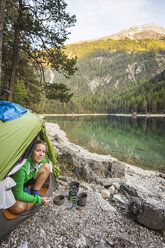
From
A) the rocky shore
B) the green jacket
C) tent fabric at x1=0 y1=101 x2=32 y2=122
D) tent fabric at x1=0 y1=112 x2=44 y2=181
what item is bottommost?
the rocky shore

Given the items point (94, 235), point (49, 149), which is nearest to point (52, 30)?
point (49, 149)

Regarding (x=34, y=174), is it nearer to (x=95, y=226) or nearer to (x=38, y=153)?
(x=38, y=153)

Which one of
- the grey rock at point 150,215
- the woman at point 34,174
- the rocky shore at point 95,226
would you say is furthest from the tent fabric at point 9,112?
the grey rock at point 150,215

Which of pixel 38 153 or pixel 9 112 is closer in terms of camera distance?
pixel 9 112

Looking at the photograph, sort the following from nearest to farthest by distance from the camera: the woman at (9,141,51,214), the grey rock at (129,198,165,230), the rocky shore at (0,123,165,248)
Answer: the rocky shore at (0,123,165,248)
the woman at (9,141,51,214)
the grey rock at (129,198,165,230)

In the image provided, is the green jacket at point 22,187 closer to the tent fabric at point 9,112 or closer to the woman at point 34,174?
the woman at point 34,174

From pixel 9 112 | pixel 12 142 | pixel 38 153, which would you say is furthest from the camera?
pixel 38 153

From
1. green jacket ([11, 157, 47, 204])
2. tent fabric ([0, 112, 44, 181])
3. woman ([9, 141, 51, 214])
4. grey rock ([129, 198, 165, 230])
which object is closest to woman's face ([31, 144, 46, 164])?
woman ([9, 141, 51, 214])

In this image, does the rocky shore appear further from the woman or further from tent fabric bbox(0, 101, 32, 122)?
tent fabric bbox(0, 101, 32, 122)

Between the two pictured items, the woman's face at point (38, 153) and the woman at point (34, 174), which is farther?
the woman's face at point (38, 153)

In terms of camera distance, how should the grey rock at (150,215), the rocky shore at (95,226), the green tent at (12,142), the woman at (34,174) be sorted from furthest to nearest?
the grey rock at (150,215) < the woman at (34,174) < the rocky shore at (95,226) < the green tent at (12,142)

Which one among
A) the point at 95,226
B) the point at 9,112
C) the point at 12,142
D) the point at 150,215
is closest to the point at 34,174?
the point at 12,142

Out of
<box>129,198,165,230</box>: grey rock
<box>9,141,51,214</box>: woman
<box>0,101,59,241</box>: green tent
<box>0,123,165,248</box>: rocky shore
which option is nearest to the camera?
<box>0,101,59,241</box>: green tent

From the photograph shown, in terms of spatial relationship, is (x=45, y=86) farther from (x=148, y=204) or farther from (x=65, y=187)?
(x=148, y=204)
